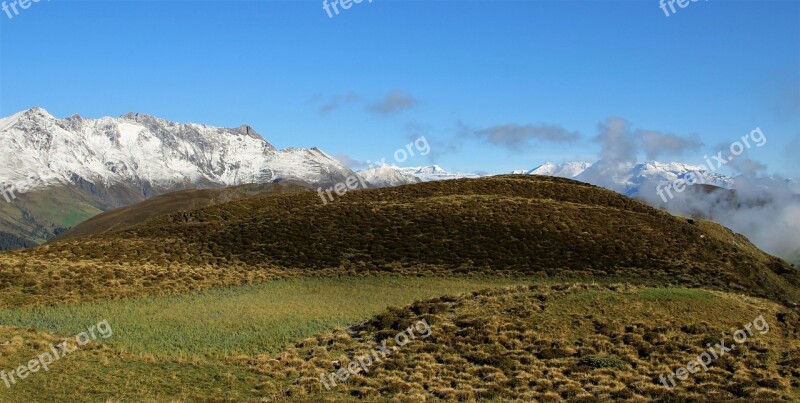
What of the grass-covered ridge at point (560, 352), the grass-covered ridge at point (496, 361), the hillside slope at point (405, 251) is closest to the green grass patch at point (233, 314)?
the grass-covered ridge at point (496, 361)

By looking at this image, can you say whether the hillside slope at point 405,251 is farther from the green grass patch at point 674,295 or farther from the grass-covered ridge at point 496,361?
the grass-covered ridge at point 496,361

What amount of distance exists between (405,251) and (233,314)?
1101 inches

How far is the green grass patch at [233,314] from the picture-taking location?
3128 centimetres

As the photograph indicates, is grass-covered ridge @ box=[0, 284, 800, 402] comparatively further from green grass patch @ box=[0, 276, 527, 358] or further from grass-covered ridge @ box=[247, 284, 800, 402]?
green grass patch @ box=[0, 276, 527, 358]

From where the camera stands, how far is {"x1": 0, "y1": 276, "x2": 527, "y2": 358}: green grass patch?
31.3 meters

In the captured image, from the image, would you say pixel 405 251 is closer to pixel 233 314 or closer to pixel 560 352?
pixel 233 314

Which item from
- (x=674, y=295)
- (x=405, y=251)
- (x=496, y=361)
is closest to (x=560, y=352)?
(x=496, y=361)

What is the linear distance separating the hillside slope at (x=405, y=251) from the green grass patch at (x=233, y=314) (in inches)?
156

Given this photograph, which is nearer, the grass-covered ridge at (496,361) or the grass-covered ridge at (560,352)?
the grass-covered ridge at (496,361)

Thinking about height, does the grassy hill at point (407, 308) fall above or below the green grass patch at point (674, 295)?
above

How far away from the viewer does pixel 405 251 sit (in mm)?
63688

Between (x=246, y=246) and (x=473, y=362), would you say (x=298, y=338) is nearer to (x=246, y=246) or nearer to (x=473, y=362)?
(x=473, y=362)

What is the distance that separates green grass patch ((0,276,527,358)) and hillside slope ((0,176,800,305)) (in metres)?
3.95

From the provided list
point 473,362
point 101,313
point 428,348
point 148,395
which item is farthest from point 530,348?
point 101,313
